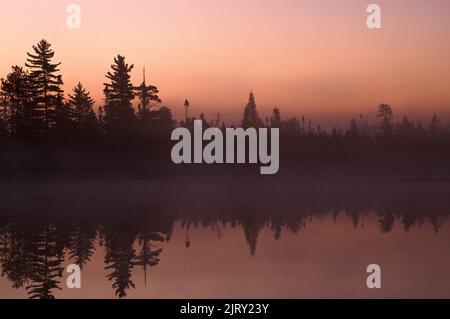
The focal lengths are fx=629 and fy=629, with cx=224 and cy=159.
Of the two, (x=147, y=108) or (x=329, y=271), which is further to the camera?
(x=147, y=108)

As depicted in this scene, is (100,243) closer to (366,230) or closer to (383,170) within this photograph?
(366,230)

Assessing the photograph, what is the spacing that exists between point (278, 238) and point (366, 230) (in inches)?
182

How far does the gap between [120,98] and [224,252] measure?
58.8 meters

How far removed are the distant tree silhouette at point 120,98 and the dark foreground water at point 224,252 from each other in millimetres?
41347

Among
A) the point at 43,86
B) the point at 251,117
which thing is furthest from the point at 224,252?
the point at 251,117

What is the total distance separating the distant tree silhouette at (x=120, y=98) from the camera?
7600cm

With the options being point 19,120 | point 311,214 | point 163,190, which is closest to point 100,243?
point 311,214

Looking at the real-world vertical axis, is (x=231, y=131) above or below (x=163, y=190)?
above

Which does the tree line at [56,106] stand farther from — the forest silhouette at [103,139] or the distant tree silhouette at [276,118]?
the distant tree silhouette at [276,118]


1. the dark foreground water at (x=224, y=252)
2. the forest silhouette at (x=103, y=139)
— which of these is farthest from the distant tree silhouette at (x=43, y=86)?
the dark foreground water at (x=224, y=252)

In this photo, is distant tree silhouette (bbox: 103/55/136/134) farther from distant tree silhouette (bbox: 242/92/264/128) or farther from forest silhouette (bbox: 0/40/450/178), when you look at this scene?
distant tree silhouette (bbox: 242/92/264/128)

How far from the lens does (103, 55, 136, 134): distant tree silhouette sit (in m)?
76.0

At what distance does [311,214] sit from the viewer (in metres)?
33.2

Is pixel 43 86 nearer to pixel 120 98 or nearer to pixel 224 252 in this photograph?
pixel 120 98
